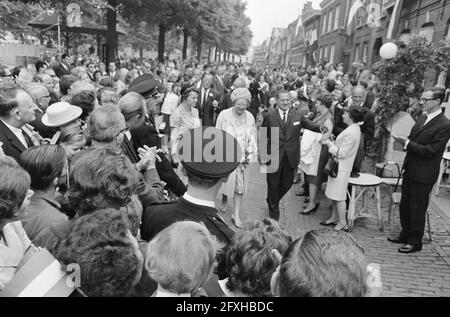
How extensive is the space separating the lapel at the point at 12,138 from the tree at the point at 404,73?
6.98m

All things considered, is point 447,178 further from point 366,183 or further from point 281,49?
point 281,49

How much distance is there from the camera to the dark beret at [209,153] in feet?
7.48

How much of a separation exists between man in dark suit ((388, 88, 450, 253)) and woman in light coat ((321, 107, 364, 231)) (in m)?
0.63

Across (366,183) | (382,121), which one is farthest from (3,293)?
(382,121)

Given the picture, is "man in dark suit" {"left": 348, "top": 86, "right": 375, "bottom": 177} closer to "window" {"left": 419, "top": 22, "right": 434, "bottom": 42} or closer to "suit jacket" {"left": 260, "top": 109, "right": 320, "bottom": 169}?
"suit jacket" {"left": 260, "top": 109, "right": 320, "bottom": 169}

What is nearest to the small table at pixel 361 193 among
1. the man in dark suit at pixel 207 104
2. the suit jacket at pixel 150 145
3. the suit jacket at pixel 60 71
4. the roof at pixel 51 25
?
the suit jacket at pixel 150 145

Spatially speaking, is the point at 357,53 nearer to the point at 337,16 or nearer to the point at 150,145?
the point at 337,16

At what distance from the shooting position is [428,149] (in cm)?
459

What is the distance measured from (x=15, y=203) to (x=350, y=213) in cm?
475

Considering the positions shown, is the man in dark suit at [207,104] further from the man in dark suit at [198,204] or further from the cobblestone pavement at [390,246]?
the man in dark suit at [198,204]

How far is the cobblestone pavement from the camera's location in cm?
427

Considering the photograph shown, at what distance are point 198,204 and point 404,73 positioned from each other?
707 centimetres

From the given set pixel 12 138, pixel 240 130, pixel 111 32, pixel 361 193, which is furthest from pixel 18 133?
pixel 111 32
